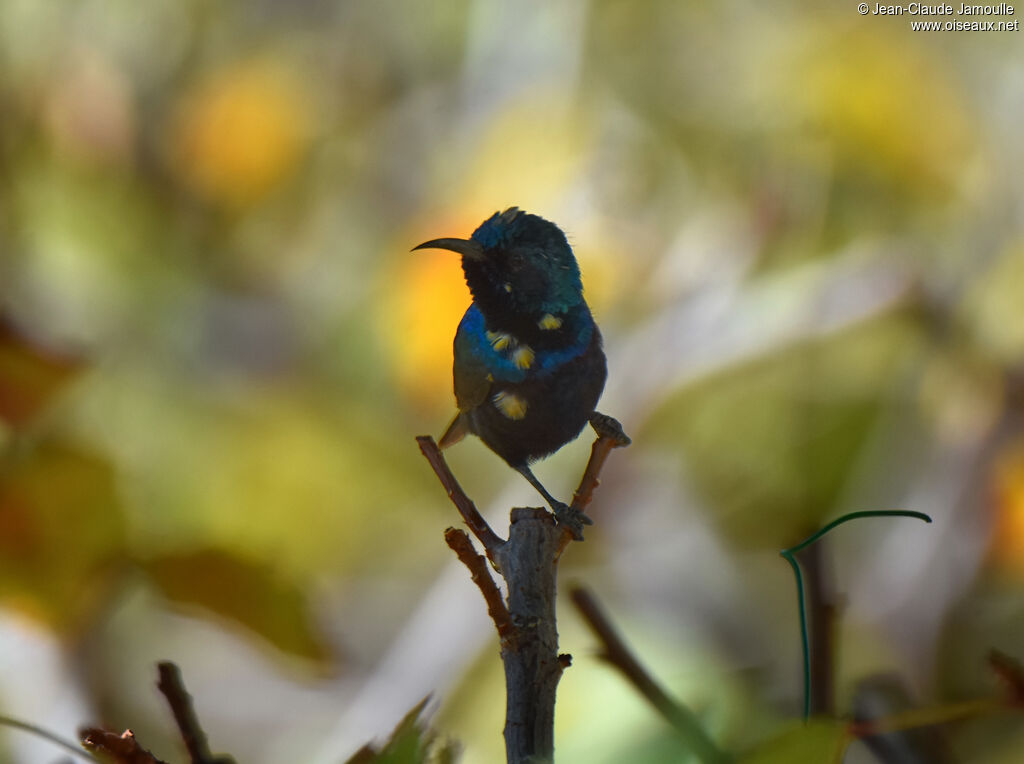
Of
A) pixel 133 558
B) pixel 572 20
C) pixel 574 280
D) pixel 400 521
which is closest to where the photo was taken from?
pixel 574 280

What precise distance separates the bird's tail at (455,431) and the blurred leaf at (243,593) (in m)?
0.66

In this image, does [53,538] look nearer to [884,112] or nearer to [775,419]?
[775,419]

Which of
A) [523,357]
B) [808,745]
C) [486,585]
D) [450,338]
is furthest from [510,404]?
[450,338]

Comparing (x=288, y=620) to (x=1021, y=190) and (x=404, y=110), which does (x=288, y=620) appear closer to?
(x=404, y=110)

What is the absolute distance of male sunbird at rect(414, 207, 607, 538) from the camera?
0.53 metres

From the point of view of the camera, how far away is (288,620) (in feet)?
4.12

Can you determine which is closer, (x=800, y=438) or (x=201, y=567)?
(x=201, y=567)

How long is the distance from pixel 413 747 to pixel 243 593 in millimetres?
953

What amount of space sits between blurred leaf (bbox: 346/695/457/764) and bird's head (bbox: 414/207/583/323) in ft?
0.84

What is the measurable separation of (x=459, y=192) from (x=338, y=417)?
0.44 metres

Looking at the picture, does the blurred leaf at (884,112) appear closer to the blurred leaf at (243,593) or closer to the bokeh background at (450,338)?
the bokeh background at (450,338)

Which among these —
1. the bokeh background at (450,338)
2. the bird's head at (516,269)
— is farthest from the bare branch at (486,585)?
the bokeh background at (450,338)

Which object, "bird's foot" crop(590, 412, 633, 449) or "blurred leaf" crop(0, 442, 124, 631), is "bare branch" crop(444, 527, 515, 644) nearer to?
"bird's foot" crop(590, 412, 633, 449)

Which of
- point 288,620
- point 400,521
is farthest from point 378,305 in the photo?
point 288,620
